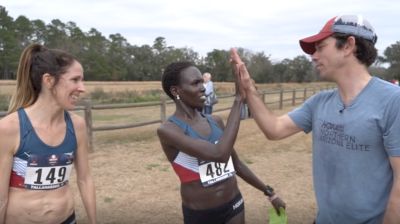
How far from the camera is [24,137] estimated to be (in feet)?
6.91

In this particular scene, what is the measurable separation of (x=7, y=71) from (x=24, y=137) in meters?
56.2

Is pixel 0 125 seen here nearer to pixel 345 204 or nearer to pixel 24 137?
pixel 24 137

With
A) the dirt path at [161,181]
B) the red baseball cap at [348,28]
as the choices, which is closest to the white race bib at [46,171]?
the red baseball cap at [348,28]

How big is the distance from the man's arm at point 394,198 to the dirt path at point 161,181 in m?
3.12

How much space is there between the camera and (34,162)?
2111 mm

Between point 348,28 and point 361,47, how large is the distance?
11 centimetres

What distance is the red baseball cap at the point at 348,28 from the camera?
6.29 feet

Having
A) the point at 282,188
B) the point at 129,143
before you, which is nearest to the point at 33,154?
the point at 282,188

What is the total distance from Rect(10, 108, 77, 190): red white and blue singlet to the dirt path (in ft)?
9.18

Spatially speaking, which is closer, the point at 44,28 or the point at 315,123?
the point at 315,123

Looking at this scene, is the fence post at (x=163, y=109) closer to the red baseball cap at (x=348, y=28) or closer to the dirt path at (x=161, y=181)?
the dirt path at (x=161, y=181)

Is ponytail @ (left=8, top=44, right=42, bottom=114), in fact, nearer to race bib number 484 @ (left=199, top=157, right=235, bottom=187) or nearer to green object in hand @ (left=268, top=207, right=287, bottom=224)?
race bib number 484 @ (left=199, top=157, right=235, bottom=187)

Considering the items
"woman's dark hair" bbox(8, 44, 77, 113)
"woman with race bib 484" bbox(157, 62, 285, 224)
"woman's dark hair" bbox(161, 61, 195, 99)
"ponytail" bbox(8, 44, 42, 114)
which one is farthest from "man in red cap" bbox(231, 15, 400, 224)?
"ponytail" bbox(8, 44, 42, 114)

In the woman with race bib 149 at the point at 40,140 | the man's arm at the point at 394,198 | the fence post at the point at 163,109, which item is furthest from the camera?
the fence post at the point at 163,109
